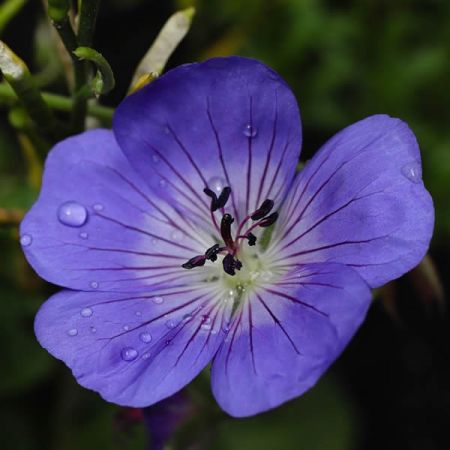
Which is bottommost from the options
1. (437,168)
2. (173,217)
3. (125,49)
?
(437,168)

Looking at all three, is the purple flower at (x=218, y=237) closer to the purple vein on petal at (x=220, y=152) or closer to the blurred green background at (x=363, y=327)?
the purple vein on petal at (x=220, y=152)

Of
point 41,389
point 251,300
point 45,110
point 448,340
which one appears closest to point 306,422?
point 448,340

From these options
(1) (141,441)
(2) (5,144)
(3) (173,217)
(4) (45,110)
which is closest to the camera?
(4) (45,110)

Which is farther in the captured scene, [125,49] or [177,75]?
[125,49]

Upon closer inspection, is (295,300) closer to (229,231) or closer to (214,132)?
(229,231)

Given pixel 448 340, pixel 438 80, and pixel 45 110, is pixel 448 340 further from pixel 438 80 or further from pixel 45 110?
pixel 45 110

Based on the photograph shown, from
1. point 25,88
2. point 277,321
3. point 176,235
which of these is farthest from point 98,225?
point 277,321

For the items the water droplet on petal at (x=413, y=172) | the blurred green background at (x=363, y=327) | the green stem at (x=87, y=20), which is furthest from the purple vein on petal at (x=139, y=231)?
the blurred green background at (x=363, y=327)
